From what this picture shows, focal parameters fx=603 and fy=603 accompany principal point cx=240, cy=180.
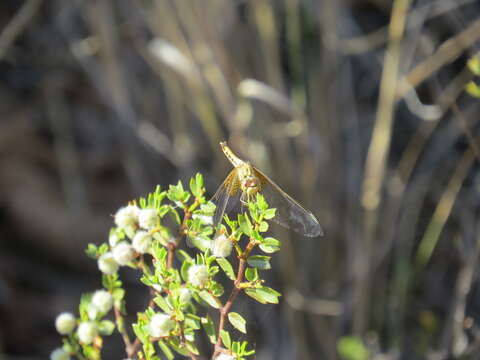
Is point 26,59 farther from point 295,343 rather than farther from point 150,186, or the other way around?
point 295,343

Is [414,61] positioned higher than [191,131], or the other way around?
[191,131]

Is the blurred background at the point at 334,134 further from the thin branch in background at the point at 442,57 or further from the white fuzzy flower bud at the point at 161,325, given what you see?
the white fuzzy flower bud at the point at 161,325

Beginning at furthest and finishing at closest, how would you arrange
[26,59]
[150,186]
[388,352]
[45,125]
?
[45,125] < [26,59] < [150,186] < [388,352]

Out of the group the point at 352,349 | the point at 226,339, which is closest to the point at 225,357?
A: the point at 226,339

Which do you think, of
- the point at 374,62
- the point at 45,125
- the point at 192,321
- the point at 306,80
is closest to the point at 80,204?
the point at 45,125

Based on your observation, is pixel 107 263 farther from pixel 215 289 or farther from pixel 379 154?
pixel 379 154

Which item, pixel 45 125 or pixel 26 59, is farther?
pixel 45 125

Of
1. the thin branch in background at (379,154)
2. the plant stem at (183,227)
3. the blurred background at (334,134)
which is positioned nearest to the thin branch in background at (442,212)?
the blurred background at (334,134)
